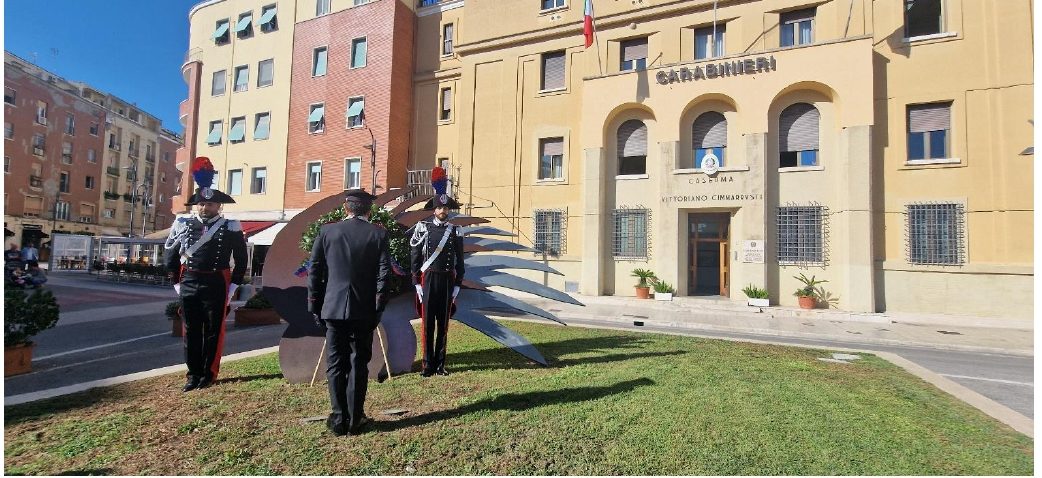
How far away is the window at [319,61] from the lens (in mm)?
25016

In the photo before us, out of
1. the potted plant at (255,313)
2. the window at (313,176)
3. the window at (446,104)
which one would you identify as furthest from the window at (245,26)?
the potted plant at (255,313)

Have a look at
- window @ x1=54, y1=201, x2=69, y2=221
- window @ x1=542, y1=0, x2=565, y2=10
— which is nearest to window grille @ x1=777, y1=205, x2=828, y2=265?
window @ x1=542, y1=0, x2=565, y2=10

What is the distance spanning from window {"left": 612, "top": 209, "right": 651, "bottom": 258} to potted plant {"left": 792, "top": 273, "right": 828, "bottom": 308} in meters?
5.22

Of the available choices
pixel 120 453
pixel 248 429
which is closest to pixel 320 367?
pixel 248 429

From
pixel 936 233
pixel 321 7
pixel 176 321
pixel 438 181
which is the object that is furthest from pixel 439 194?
pixel 321 7

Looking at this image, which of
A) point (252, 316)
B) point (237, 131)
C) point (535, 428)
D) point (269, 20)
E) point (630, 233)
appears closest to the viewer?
point (535, 428)

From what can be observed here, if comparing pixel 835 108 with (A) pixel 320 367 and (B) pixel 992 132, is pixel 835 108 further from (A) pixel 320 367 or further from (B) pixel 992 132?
(A) pixel 320 367

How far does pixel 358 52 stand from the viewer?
2428cm

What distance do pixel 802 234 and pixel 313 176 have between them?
864 inches

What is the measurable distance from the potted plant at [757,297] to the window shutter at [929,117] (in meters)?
7.18

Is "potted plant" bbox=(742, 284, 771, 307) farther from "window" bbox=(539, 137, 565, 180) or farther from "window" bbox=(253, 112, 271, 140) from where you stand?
"window" bbox=(253, 112, 271, 140)

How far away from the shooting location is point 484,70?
2212 centimetres

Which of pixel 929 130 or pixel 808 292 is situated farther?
pixel 808 292

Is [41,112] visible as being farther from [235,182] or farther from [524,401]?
[524,401]
